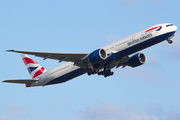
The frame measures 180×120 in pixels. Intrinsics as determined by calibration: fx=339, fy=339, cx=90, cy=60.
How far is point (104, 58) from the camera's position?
45750 mm

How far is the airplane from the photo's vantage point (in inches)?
1779

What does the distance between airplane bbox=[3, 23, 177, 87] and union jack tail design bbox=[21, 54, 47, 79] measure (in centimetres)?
103

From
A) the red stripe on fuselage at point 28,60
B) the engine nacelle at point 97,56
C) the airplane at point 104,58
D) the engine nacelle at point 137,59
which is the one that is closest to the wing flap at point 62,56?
the airplane at point 104,58

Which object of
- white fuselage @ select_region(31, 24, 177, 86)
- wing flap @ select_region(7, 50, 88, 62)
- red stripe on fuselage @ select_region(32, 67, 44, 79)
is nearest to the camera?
wing flap @ select_region(7, 50, 88, 62)

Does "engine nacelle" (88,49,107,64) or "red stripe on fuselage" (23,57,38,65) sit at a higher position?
"red stripe on fuselage" (23,57,38,65)

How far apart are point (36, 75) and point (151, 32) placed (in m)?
20.4

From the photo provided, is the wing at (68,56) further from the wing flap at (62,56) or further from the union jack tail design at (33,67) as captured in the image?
the union jack tail design at (33,67)

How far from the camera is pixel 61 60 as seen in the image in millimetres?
46812

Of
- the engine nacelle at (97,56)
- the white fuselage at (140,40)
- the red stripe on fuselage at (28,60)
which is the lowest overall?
the engine nacelle at (97,56)

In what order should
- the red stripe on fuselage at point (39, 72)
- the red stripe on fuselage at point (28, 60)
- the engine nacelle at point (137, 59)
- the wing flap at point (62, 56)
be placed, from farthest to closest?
1. the red stripe on fuselage at point (28, 60)
2. the red stripe on fuselage at point (39, 72)
3. the engine nacelle at point (137, 59)
4. the wing flap at point (62, 56)

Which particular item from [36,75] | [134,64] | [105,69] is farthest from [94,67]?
[36,75]

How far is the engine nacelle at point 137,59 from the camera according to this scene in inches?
2063

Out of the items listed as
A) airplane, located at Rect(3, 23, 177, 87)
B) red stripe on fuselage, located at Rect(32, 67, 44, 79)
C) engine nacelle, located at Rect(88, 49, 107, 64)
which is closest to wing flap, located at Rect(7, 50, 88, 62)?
airplane, located at Rect(3, 23, 177, 87)

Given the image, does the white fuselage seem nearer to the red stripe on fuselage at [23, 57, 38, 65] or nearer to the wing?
the wing
